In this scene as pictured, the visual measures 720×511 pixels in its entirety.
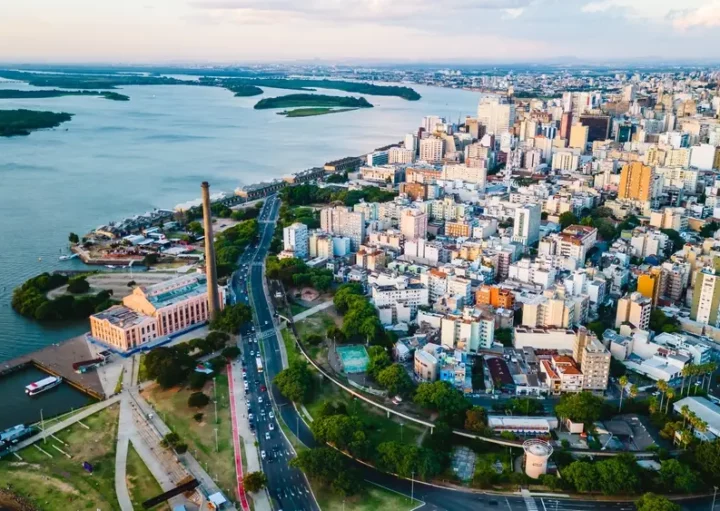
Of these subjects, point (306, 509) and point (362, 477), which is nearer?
point (306, 509)

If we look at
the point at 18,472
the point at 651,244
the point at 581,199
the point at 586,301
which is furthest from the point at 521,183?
the point at 18,472

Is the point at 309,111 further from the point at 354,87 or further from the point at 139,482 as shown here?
the point at 139,482

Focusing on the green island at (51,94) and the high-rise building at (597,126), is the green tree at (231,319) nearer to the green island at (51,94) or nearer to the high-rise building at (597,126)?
the high-rise building at (597,126)

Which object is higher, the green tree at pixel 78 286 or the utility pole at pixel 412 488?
the green tree at pixel 78 286

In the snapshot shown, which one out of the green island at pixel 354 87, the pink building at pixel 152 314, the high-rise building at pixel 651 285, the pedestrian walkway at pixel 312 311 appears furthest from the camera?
the green island at pixel 354 87

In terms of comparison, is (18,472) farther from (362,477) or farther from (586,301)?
(586,301)

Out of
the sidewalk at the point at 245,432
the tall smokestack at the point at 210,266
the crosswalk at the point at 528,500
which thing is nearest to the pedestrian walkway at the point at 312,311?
the tall smokestack at the point at 210,266
